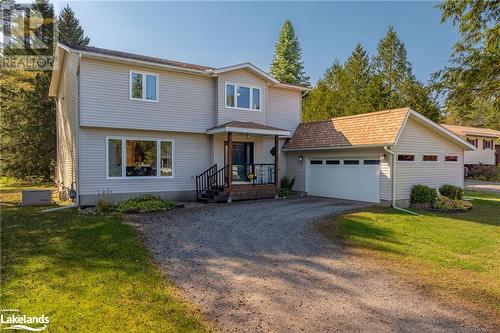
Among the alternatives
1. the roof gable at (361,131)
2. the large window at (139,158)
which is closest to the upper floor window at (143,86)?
the large window at (139,158)

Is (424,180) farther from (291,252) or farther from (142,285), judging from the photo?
(142,285)

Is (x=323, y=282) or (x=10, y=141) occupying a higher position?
(x=10, y=141)

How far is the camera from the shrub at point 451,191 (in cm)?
1516

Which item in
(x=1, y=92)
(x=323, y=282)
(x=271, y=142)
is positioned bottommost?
(x=323, y=282)

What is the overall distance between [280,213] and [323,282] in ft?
20.2

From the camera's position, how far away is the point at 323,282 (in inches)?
233

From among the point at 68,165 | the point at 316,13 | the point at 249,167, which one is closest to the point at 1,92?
the point at 68,165

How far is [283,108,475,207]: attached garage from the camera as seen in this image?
544 inches

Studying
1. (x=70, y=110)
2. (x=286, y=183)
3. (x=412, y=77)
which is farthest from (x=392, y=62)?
(x=70, y=110)

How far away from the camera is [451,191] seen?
15172 millimetres

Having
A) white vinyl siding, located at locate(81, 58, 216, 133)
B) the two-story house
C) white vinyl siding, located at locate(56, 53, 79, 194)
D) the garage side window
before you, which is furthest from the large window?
the garage side window

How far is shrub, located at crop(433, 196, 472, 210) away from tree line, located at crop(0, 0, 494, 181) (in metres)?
3.73

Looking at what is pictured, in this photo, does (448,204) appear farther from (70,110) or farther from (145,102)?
(70,110)

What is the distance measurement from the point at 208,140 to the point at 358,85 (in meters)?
22.6
